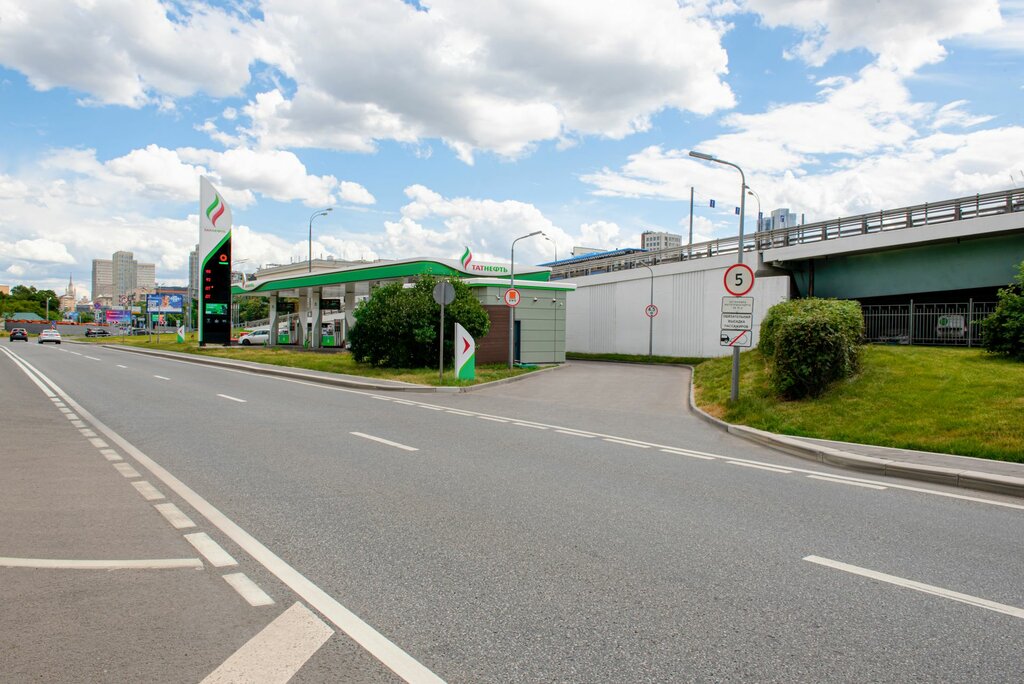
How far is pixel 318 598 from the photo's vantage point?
4176mm

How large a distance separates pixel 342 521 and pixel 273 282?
42.0m

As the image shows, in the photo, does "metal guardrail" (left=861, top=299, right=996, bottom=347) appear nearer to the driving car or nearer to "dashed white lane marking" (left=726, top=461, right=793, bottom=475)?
"dashed white lane marking" (left=726, top=461, right=793, bottom=475)

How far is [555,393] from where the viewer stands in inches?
779

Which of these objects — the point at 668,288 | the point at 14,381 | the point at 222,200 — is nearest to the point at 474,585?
the point at 14,381

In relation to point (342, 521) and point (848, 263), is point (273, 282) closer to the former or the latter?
point (848, 263)

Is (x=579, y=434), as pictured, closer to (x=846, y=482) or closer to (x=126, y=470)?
(x=846, y=482)

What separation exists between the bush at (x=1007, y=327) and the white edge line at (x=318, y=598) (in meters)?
15.3

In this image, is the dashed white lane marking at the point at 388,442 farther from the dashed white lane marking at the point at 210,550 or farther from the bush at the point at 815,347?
the bush at the point at 815,347

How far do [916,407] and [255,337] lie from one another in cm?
5227

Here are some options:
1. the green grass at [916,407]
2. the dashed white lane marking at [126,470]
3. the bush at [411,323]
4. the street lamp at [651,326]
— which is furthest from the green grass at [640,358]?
the dashed white lane marking at [126,470]

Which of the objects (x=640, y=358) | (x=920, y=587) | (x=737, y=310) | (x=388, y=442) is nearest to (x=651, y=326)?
(x=640, y=358)

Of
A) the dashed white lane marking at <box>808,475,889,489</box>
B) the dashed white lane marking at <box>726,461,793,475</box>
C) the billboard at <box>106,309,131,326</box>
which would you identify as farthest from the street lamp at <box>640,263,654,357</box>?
the billboard at <box>106,309,131,326</box>

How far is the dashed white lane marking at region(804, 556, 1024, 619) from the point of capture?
4.17m

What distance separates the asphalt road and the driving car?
4664 cm
